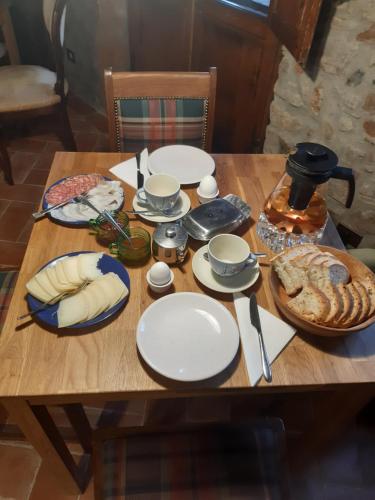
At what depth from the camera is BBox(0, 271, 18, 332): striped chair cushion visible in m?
1.18

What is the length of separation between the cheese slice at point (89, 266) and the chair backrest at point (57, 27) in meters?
1.51

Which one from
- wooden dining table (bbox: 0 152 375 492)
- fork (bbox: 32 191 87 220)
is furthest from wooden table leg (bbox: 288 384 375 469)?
fork (bbox: 32 191 87 220)

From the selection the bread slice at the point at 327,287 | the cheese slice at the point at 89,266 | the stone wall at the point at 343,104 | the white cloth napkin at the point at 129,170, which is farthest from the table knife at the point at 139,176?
the stone wall at the point at 343,104

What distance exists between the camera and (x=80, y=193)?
1130 millimetres

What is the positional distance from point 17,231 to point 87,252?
134cm

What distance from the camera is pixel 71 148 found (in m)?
2.35

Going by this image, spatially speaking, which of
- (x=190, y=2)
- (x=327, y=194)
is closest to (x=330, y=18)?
(x=327, y=194)

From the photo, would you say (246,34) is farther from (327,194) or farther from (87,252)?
(87,252)

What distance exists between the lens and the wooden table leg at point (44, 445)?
31.1 inches

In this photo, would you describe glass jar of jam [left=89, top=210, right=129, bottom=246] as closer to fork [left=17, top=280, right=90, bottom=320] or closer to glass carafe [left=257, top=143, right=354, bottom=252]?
fork [left=17, top=280, right=90, bottom=320]

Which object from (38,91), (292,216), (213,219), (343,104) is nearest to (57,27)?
(38,91)

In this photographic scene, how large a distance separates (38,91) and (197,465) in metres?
2.08

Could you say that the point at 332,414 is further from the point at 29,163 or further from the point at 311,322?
the point at 29,163

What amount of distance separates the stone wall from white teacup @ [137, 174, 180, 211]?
0.88m
